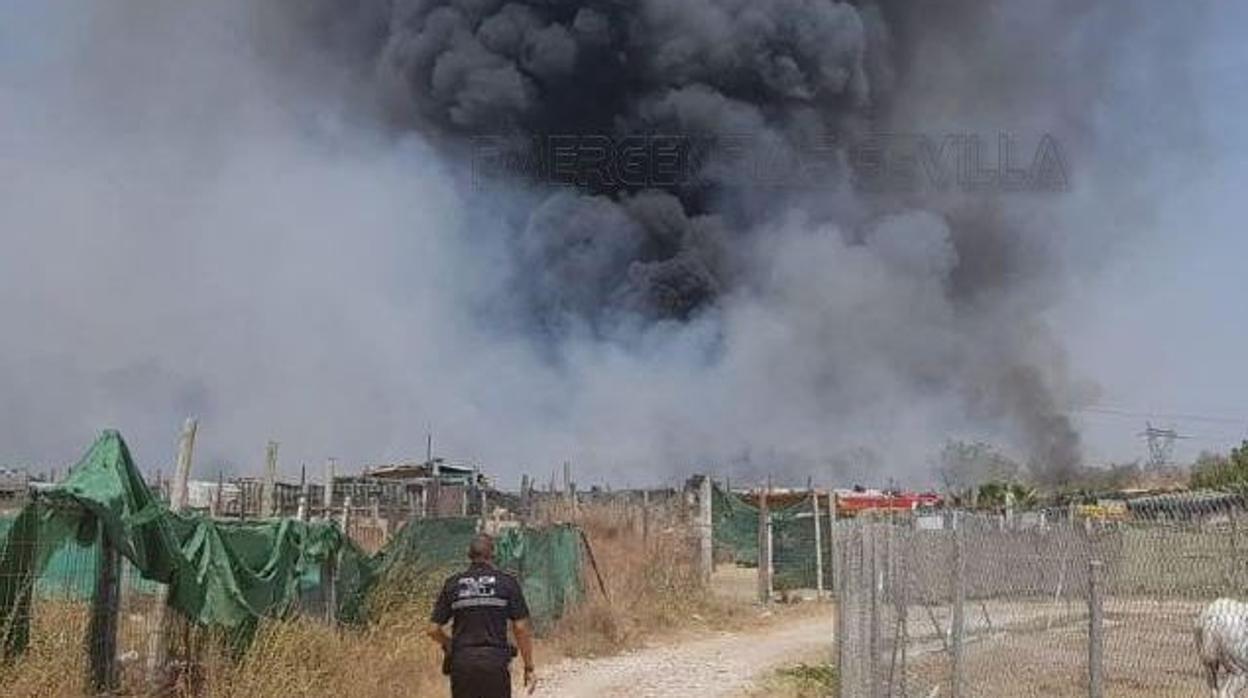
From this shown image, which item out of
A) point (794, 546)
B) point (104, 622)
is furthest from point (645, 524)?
point (104, 622)

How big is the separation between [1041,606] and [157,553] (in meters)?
5.66

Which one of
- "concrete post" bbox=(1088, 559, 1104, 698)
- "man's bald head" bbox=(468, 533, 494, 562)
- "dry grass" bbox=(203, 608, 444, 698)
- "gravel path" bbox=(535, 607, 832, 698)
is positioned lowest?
"gravel path" bbox=(535, 607, 832, 698)

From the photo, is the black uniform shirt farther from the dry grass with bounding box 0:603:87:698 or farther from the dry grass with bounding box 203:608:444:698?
the dry grass with bounding box 203:608:444:698

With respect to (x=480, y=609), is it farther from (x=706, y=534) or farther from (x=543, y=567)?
(x=706, y=534)

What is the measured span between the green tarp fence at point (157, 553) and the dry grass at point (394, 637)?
190 mm

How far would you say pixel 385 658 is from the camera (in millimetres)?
11484

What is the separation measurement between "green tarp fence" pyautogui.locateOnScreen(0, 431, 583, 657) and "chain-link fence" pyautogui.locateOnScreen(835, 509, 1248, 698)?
A: 4.43 m

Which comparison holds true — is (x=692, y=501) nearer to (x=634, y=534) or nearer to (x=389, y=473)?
(x=634, y=534)

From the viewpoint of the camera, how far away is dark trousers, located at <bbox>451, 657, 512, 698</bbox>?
23.6ft

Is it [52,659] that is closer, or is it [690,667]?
[52,659]

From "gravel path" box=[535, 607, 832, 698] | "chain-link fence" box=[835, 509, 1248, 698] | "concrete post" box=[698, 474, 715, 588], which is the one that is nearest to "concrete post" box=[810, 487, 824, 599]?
"concrete post" box=[698, 474, 715, 588]

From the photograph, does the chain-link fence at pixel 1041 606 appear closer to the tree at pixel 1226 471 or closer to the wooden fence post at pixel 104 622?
the wooden fence post at pixel 104 622

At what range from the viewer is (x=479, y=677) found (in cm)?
721

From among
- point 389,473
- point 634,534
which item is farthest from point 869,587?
point 389,473
